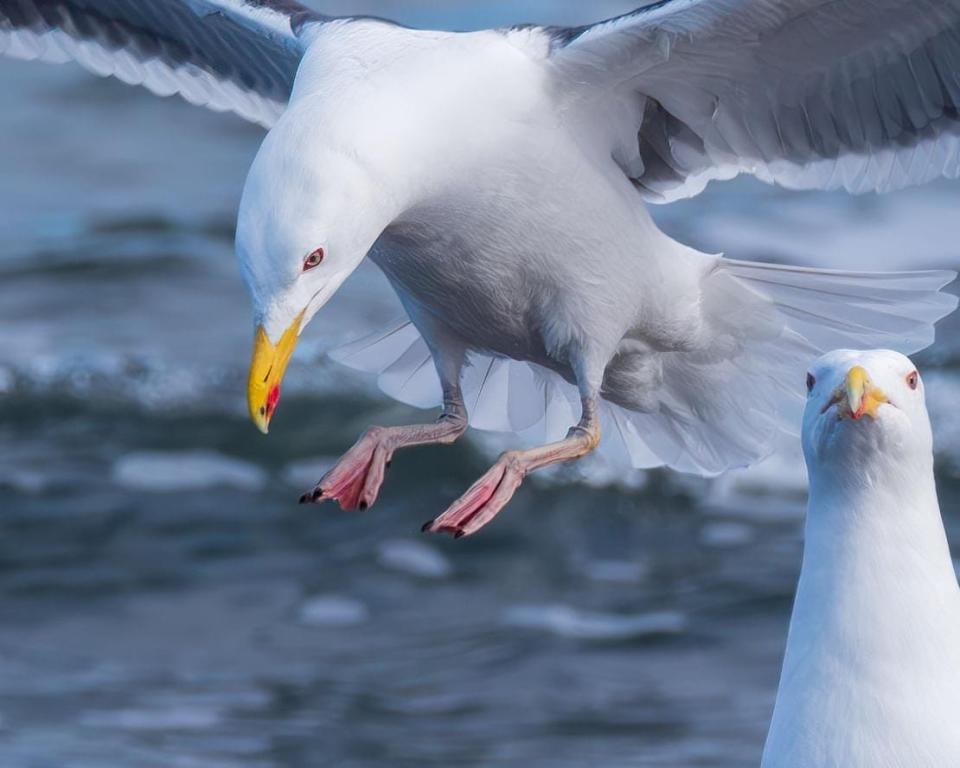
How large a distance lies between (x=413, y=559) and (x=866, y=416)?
4178mm

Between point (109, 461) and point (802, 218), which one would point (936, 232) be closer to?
point (802, 218)

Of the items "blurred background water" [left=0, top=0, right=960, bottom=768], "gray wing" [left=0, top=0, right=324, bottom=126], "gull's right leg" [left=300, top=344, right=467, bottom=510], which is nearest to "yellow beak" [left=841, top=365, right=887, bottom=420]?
"gull's right leg" [left=300, top=344, right=467, bottom=510]

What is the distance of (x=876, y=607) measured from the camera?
357cm

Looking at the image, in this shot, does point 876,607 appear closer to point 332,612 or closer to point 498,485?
point 498,485

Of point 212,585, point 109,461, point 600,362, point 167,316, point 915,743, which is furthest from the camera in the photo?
point 167,316

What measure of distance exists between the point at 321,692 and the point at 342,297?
376cm

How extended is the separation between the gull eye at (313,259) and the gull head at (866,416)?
924 mm

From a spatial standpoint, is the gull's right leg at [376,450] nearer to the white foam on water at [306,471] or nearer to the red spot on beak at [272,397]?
the red spot on beak at [272,397]

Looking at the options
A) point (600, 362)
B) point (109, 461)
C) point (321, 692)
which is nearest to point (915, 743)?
point (600, 362)

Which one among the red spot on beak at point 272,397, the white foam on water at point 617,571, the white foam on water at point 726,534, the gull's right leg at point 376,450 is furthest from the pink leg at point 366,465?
the white foam on water at point 726,534

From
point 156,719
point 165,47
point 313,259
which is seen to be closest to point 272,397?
point 313,259

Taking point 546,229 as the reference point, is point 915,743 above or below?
below

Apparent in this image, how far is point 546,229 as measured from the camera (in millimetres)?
4305

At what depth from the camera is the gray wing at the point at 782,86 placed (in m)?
4.30
